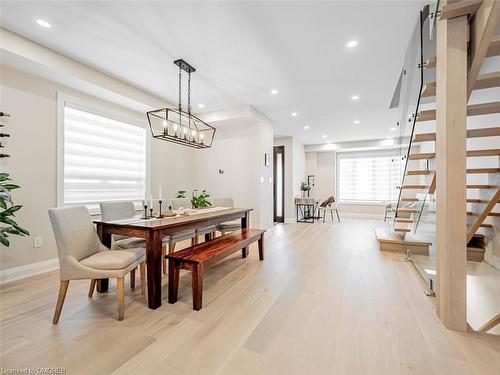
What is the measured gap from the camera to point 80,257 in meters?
2.02

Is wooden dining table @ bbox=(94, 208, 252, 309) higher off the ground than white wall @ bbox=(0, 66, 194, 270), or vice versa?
white wall @ bbox=(0, 66, 194, 270)

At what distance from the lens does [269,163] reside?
220 inches

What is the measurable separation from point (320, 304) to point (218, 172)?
3.94 meters

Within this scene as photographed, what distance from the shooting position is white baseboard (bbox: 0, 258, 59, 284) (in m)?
2.67

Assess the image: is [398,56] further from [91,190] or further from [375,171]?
[375,171]

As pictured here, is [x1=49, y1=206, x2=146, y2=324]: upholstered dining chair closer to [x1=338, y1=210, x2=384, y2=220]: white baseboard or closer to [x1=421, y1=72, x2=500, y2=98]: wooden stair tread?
[x1=421, y1=72, x2=500, y2=98]: wooden stair tread

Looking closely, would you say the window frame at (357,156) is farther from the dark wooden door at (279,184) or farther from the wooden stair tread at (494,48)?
the wooden stair tread at (494,48)

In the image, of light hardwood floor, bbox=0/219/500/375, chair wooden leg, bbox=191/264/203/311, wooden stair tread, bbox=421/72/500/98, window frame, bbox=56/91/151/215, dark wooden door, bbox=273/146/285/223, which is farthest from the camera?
dark wooden door, bbox=273/146/285/223

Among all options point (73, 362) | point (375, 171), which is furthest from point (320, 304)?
point (375, 171)

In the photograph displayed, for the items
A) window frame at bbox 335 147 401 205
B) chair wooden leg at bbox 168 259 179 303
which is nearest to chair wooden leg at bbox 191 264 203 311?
chair wooden leg at bbox 168 259 179 303

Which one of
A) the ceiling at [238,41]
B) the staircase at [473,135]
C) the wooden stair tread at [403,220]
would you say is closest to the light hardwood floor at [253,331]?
the staircase at [473,135]

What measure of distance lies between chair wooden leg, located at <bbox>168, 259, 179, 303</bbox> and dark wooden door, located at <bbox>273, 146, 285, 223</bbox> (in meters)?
5.59

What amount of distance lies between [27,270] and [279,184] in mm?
6177

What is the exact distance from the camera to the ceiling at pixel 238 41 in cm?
218
